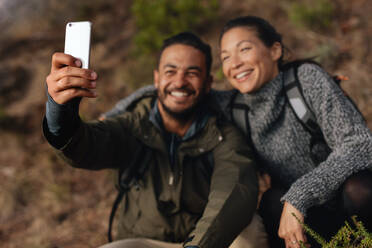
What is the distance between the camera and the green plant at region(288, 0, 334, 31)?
13.3ft

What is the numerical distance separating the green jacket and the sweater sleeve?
35 centimetres

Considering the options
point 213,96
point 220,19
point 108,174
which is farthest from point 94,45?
point 213,96

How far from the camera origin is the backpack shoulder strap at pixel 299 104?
69.4 inches

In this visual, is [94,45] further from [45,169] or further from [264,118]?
[264,118]

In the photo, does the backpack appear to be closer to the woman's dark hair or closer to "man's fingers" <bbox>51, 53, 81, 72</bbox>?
the woman's dark hair

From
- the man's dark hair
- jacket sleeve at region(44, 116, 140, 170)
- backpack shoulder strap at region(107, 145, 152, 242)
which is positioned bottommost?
backpack shoulder strap at region(107, 145, 152, 242)

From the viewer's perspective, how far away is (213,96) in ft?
7.50

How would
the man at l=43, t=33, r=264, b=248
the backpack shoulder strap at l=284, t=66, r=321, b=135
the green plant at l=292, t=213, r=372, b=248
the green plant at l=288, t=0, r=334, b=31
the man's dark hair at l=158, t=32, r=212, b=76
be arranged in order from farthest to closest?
the green plant at l=288, t=0, r=334, b=31 → the man's dark hair at l=158, t=32, r=212, b=76 → the backpack shoulder strap at l=284, t=66, r=321, b=135 → the man at l=43, t=33, r=264, b=248 → the green plant at l=292, t=213, r=372, b=248

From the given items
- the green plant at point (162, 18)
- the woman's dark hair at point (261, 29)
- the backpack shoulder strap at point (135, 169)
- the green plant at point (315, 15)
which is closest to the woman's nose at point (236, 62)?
the woman's dark hair at point (261, 29)

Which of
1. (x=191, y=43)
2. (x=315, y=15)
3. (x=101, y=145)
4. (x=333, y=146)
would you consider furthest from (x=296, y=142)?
(x=315, y=15)

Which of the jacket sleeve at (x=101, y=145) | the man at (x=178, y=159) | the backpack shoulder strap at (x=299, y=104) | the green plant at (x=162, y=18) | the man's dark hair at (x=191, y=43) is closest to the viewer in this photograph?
the jacket sleeve at (x=101, y=145)

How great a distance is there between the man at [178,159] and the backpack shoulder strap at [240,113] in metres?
0.10

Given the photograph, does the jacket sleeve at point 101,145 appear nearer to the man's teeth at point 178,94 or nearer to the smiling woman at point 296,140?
the man's teeth at point 178,94

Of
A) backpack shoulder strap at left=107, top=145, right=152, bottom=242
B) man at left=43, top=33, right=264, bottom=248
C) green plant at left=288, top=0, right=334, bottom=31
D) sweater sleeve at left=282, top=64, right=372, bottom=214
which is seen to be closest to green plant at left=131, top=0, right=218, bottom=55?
green plant at left=288, top=0, right=334, bottom=31
